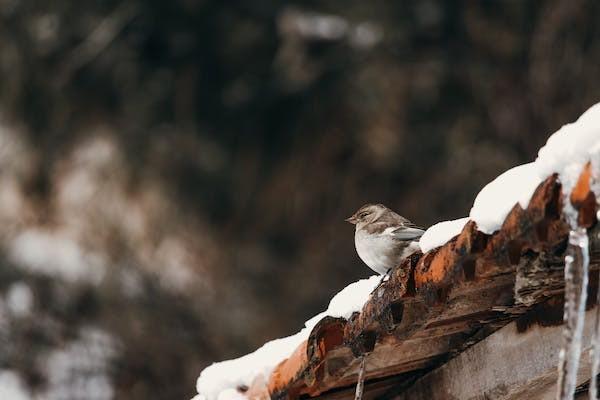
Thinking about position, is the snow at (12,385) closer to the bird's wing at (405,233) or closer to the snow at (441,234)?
the bird's wing at (405,233)

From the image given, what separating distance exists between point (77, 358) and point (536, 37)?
6.89 metres

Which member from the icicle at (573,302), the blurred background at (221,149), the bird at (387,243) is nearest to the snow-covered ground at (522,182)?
the icicle at (573,302)

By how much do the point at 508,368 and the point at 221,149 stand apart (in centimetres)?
1113

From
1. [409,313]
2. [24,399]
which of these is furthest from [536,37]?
[409,313]

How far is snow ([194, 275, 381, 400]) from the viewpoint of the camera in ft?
13.1

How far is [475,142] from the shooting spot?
50.1ft

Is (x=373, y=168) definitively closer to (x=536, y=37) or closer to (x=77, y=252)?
(x=536, y=37)

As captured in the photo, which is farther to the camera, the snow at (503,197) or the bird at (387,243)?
the bird at (387,243)

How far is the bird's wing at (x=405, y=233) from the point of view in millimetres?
4547

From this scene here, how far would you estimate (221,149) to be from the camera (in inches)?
583

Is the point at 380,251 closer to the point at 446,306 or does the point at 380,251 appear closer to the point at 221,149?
the point at 446,306

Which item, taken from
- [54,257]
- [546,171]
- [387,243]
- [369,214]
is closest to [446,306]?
[546,171]

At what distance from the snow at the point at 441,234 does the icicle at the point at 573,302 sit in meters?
0.41

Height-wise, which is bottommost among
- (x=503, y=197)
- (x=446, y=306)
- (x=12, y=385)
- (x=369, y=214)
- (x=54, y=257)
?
(x=446, y=306)
